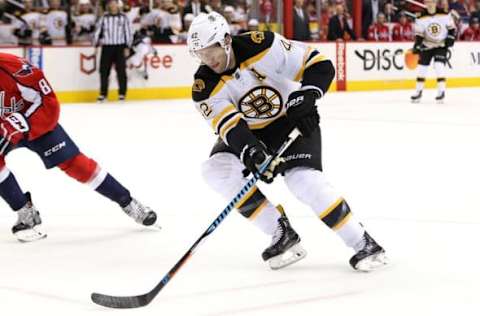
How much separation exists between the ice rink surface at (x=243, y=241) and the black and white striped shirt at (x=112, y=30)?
3988 mm

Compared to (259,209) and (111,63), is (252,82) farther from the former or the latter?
(111,63)

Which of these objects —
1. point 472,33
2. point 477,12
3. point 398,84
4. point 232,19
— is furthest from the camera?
point 477,12

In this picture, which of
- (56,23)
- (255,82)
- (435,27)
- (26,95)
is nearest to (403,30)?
(435,27)

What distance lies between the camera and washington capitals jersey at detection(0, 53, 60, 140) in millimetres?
3637

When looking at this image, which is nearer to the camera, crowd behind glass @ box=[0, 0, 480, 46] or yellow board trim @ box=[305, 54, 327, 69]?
yellow board trim @ box=[305, 54, 327, 69]

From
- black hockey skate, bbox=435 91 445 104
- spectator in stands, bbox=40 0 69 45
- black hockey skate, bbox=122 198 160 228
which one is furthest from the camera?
spectator in stands, bbox=40 0 69 45

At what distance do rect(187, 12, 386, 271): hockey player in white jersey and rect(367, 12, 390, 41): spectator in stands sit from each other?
10.2 m

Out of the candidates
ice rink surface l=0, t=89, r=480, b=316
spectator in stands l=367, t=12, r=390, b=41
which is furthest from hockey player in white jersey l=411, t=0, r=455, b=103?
ice rink surface l=0, t=89, r=480, b=316

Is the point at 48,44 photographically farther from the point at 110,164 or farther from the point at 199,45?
the point at 199,45

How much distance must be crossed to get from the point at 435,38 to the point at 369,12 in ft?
10.0

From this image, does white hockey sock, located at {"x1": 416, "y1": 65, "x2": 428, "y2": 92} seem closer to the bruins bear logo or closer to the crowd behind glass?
the crowd behind glass

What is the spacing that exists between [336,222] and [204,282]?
48 cm

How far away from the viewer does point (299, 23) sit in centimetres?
1264

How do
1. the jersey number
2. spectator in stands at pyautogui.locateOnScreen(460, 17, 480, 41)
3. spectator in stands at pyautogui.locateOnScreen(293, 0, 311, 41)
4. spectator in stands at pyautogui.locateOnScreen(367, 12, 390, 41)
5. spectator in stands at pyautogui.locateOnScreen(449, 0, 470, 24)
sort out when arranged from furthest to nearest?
spectator in stands at pyautogui.locateOnScreen(449, 0, 470, 24), spectator in stands at pyautogui.locateOnScreen(460, 17, 480, 41), spectator in stands at pyautogui.locateOnScreen(367, 12, 390, 41), spectator in stands at pyautogui.locateOnScreen(293, 0, 311, 41), the jersey number
